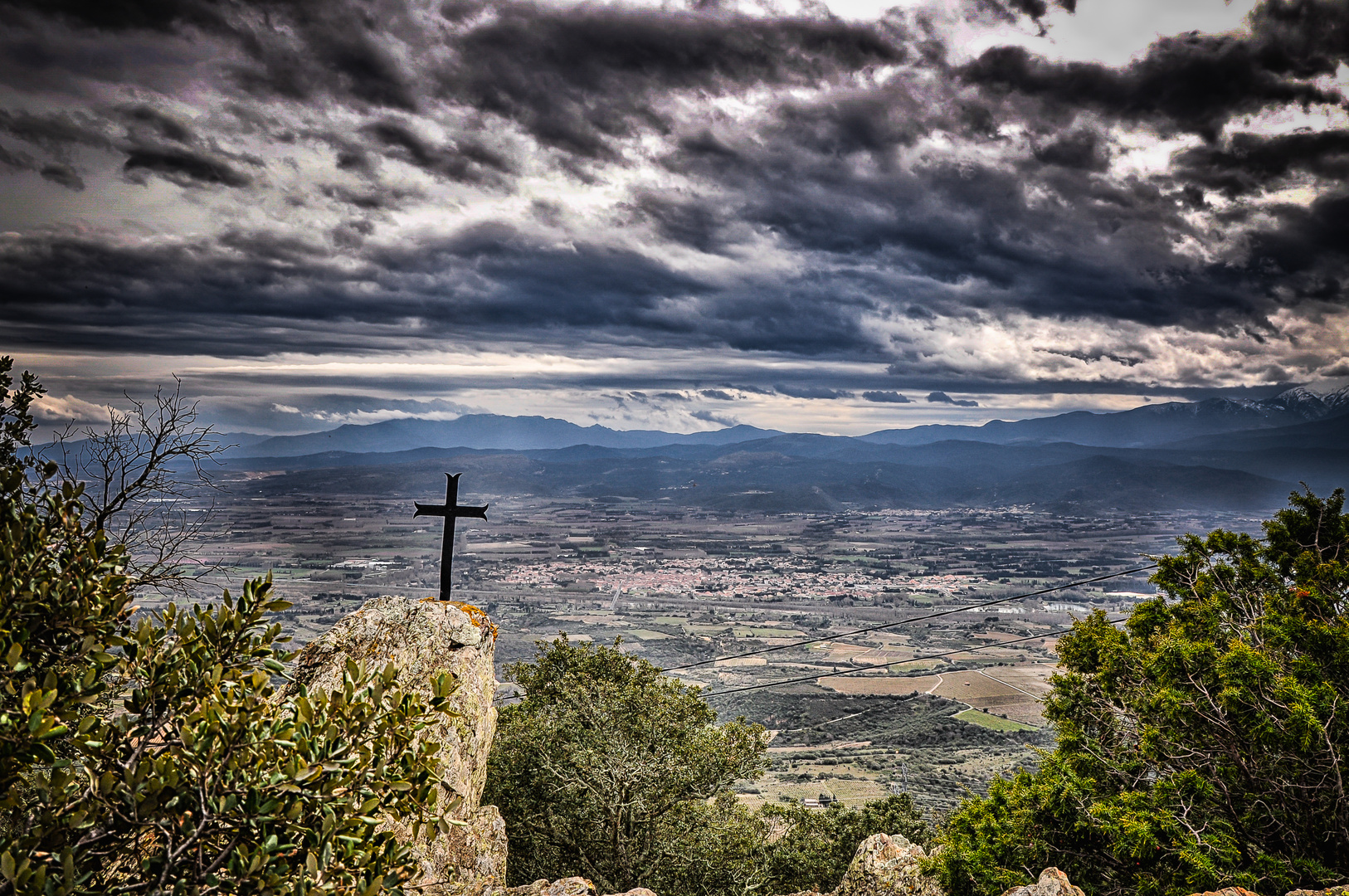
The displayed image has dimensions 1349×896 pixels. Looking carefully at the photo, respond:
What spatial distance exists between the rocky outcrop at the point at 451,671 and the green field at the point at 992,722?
56.4 m

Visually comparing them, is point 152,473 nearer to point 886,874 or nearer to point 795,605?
Result: point 886,874

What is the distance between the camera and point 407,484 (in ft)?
557

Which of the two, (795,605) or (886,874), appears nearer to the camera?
(886,874)

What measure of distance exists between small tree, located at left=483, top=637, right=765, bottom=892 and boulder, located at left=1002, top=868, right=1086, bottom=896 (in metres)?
6.37

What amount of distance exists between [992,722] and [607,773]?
185ft

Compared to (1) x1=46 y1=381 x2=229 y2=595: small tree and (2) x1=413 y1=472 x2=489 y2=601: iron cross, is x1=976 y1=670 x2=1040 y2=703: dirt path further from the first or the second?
(1) x1=46 y1=381 x2=229 y2=595: small tree

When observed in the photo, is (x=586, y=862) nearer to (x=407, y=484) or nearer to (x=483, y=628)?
(x=483, y=628)

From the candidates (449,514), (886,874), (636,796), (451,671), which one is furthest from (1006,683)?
(451,671)

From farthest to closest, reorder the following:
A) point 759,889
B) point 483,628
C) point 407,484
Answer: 1. point 407,484
2. point 759,889
3. point 483,628

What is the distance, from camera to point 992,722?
195 feet

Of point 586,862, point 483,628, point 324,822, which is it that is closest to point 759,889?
point 586,862

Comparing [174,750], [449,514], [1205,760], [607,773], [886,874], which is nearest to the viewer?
[174,750]

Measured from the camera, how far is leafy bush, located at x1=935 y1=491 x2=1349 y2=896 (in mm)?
10086

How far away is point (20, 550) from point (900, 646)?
4318 inches
